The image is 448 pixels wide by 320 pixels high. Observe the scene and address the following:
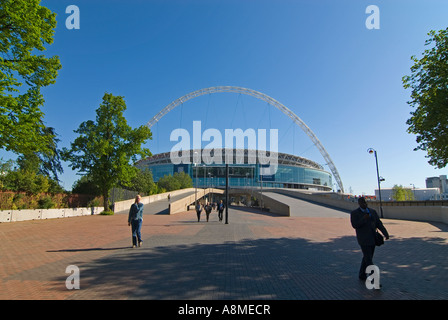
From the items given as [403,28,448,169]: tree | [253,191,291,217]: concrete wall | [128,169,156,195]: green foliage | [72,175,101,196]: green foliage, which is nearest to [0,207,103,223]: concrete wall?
[72,175,101,196]: green foliage

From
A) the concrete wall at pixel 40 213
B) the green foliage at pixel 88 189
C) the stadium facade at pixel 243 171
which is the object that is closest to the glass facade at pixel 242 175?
the stadium facade at pixel 243 171

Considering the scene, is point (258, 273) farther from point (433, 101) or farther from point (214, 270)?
point (433, 101)

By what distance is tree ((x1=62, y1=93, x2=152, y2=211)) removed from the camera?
27.2m

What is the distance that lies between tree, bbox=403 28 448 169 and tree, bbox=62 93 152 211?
23.8 meters

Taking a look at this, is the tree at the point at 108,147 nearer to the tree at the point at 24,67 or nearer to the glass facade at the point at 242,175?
the tree at the point at 24,67

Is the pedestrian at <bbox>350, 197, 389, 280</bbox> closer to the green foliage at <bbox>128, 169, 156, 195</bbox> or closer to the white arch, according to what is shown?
the green foliage at <bbox>128, 169, 156, 195</bbox>

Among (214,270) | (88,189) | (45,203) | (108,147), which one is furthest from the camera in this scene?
(88,189)

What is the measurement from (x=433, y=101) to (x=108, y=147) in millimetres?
25354

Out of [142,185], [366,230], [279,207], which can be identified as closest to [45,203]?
[279,207]

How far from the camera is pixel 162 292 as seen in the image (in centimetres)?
465

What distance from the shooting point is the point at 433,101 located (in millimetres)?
12719

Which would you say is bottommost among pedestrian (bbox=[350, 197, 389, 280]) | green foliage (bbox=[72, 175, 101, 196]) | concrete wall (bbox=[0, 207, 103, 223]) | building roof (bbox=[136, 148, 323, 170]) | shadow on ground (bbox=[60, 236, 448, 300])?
shadow on ground (bbox=[60, 236, 448, 300])

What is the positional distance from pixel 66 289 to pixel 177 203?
2620 centimetres
